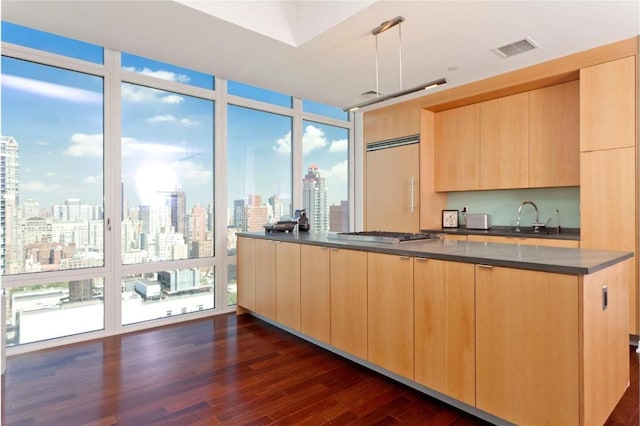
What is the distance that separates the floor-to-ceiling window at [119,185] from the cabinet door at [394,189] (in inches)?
58.4

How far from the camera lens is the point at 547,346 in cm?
173

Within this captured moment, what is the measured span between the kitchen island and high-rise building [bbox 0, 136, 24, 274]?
8.74 feet

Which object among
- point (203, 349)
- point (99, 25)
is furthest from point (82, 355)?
point (99, 25)

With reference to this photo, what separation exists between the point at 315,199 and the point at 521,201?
277cm

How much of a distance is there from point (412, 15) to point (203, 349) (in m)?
3.25

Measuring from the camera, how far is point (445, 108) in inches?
187

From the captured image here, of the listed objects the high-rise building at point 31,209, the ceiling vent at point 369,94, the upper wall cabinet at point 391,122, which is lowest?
the high-rise building at point 31,209

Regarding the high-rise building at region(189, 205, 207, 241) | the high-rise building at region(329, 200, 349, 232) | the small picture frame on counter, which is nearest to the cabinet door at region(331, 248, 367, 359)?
the high-rise building at region(189, 205, 207, 241)

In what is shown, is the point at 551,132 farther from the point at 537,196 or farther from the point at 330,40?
the point at 330,40

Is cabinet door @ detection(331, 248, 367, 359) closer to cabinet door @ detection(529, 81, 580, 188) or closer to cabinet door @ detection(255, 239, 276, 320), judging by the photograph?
cabinet door @ detection(255, 239, 276, 320)

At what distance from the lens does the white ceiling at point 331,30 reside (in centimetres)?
275

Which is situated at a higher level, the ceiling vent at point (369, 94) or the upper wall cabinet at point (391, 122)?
the ceiling vent at point (369, 94)

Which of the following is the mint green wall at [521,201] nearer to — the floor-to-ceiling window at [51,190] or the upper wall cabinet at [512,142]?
the upper wall cabinet at [512,142]

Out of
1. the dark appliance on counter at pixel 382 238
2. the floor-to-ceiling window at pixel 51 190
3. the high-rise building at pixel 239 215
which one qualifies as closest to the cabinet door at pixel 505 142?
the dark appliance on counter at pixel 382 238
